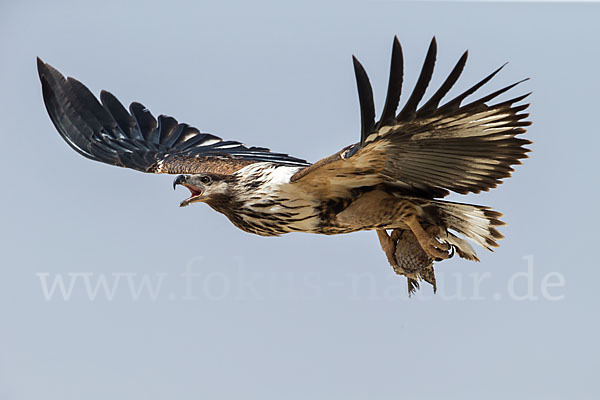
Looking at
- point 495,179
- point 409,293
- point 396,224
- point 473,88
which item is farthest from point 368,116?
point 409,293

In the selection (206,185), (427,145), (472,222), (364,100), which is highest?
(364,100)

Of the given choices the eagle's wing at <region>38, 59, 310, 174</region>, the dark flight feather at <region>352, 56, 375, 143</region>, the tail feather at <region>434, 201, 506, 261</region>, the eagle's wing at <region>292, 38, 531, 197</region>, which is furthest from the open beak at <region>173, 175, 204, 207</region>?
the tail feather at <region>434, 201, 506, 261</region>

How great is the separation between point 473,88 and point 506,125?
0.48m

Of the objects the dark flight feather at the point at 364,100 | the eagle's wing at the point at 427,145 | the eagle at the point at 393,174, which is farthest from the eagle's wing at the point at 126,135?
the dark flight feather at the point at 364,100

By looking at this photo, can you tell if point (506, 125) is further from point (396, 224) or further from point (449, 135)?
point (396, 224)

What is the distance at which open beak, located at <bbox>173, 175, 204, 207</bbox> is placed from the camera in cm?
585

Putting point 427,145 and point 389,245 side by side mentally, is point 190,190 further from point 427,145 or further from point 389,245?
point 427,145

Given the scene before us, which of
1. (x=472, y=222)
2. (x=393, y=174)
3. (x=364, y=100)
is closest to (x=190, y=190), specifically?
(x=393, y=174)

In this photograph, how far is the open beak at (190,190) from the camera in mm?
5845

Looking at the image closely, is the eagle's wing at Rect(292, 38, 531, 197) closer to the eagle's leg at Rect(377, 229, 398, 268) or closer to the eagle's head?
the eagle's head

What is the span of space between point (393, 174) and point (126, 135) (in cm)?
311

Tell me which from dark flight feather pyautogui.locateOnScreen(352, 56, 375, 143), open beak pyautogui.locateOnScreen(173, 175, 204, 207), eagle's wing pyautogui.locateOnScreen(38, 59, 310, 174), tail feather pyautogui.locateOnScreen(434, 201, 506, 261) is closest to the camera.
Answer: dark flight feather pyautogui.locateOnScreen(352, 56, 375, 143)

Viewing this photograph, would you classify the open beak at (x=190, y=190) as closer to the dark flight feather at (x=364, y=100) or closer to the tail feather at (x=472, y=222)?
the dark flight feather at (x=364, y=100)

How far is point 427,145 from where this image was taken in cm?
518
